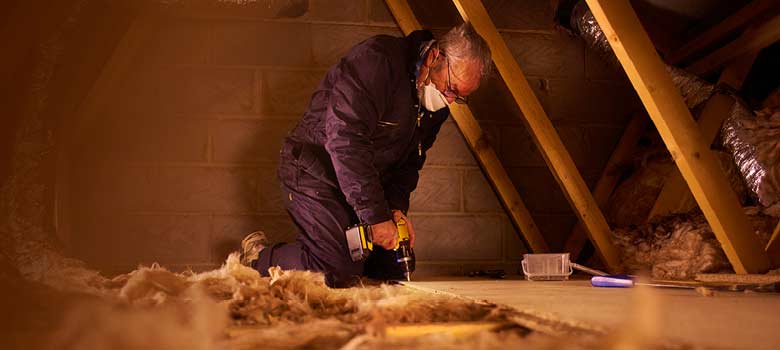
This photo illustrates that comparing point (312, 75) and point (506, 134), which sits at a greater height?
point (312, 75)

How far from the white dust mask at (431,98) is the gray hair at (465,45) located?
185mm

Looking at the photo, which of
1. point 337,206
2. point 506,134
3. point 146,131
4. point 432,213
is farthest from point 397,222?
point 146,131

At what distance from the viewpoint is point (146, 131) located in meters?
3.28

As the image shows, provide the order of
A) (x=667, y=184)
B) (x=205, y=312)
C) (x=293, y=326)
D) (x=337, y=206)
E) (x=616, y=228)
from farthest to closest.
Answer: (x=616, y=228) → (x=667, y=184) → (x=337, y=206) → (x=293, y=326) → (x=205, y=312)

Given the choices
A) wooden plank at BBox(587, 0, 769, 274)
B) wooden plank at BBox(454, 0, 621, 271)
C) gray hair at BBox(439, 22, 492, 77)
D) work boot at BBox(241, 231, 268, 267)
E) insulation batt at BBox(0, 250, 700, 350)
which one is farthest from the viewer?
work boot at BBox(241, 231, 268, 267)

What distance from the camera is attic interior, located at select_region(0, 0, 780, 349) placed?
1.27 m

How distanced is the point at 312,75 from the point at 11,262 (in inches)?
72.2

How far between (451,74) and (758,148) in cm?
114

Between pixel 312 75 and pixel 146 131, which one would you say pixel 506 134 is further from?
Result: pixel 146 131

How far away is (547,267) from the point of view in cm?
277

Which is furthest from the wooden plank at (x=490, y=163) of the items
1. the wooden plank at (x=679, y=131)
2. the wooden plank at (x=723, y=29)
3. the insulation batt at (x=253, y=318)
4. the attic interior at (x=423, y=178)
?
the insulation batt at (x=253, y=318)

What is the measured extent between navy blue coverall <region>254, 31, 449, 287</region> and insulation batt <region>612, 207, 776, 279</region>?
0.95 meters

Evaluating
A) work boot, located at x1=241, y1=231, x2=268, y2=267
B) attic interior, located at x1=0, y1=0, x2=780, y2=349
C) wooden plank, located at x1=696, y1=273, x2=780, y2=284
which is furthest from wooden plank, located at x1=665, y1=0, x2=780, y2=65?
work boot, located at x1=241, y1=231, x2=268, y2=267

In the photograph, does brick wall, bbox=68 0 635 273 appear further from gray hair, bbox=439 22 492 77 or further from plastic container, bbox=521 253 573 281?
gray hair, bbox=439 22 492 77
